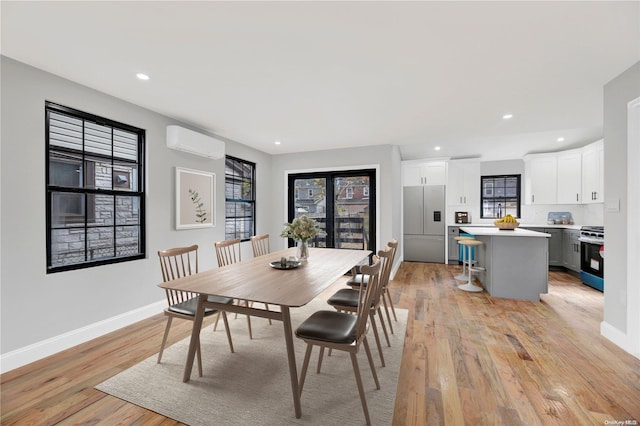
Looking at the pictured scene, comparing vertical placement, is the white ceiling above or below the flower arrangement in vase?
above

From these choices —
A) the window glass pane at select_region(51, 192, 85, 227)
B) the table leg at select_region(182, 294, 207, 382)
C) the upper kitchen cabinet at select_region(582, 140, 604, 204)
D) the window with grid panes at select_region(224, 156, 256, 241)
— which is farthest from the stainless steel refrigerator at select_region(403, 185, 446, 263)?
the window glass pane at select_region(51, 192, 85, 227)

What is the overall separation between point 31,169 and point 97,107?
0.85m

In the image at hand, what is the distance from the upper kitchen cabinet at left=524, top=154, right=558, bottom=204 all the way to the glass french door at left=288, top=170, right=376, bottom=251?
12.5ft

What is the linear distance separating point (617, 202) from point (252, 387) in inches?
137

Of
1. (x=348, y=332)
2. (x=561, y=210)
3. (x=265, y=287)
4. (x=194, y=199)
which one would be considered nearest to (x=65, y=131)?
(x=194, y=199)

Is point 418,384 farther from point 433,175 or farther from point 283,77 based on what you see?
point 433,175

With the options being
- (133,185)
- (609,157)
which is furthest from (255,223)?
(609,157)

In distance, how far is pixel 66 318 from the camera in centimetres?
249

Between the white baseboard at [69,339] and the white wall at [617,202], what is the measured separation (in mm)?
4774

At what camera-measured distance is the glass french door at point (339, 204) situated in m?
5.16

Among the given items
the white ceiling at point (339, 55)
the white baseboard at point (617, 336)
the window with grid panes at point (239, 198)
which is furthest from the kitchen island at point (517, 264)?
the window with grid panes at point (239, 198)

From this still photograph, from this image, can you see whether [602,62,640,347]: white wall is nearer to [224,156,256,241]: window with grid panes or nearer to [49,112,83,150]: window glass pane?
[224,156,256,241]: window with grid panes

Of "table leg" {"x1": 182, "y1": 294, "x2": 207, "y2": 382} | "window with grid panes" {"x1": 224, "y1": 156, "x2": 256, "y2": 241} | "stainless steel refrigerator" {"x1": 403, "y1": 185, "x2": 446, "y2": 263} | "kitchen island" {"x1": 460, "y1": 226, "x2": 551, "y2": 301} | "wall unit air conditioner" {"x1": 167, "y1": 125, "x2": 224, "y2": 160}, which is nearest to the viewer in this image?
"table leg" {"x1": 182, "y1": 294, "x2": 207, "y2": 382}

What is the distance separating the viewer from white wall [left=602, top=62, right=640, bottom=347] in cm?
238
